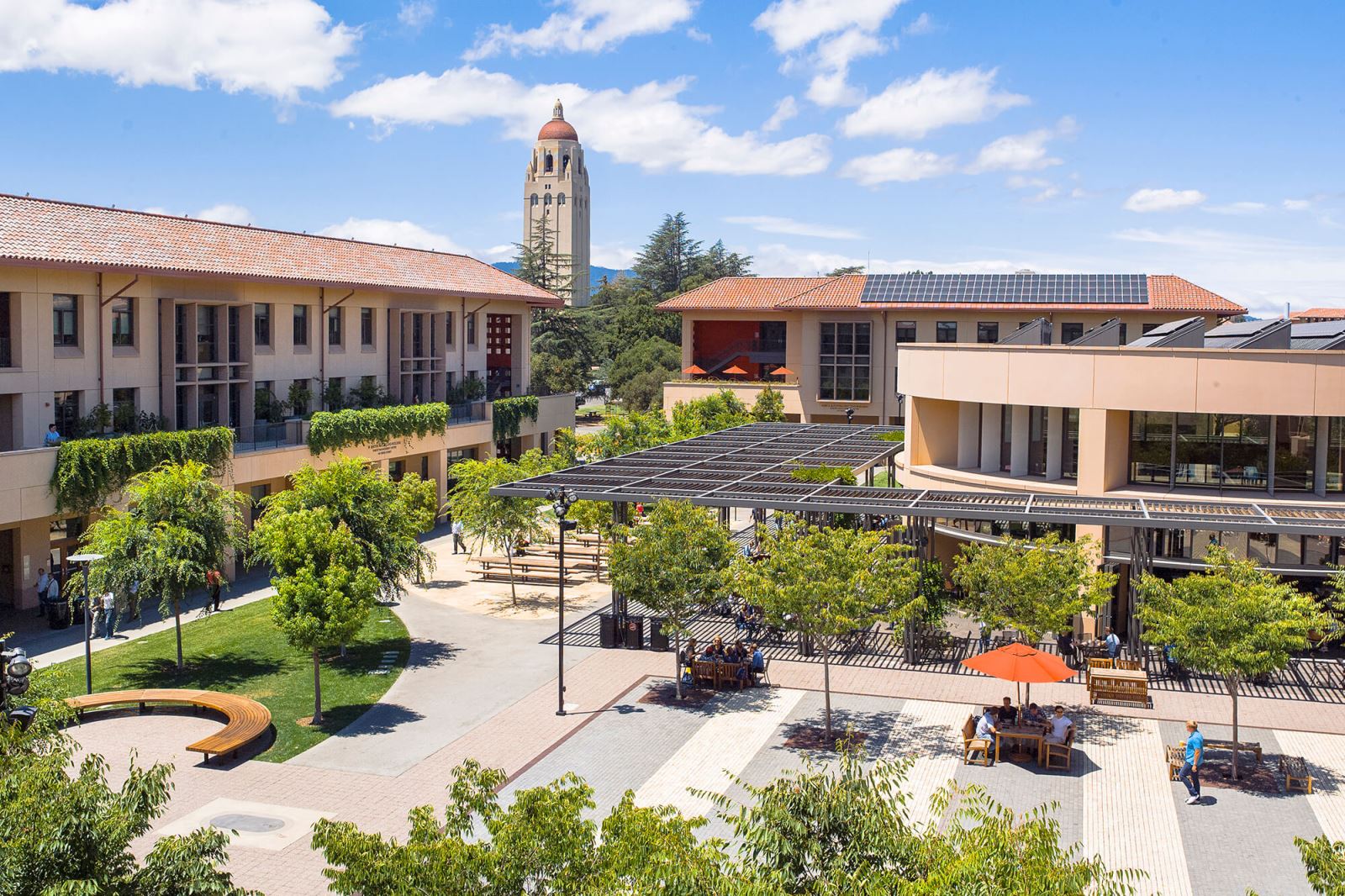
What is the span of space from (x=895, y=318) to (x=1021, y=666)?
48.6 meters

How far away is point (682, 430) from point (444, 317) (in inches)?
486

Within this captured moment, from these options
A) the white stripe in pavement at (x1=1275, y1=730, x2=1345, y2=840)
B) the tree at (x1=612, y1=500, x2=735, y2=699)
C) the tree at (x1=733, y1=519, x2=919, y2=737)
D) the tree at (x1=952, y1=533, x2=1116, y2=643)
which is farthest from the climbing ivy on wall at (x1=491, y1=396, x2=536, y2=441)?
the white stripe in pavement at (x1=1275, y1=730, x2=1345, y2=840)

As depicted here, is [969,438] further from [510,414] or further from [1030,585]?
[510,414]

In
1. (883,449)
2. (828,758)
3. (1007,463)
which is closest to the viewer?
(828,758)

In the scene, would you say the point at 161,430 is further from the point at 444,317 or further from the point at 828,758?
the point at 828,758

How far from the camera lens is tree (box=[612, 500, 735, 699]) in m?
24.9

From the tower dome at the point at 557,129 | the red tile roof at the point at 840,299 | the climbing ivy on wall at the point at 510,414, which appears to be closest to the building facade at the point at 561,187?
the tower dome at the point at 557,129

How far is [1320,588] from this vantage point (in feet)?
94.8

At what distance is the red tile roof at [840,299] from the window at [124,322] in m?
41.6

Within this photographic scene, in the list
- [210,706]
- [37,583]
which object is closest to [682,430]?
[37,583]

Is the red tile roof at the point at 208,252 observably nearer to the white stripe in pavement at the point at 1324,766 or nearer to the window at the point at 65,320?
the window at the point at 65,320

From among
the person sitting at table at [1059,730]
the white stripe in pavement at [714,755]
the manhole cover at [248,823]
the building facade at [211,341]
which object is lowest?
the manhole cover at [248,823]

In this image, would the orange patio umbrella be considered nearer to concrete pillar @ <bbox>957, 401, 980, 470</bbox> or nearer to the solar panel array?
concrete pillar @ <bbox>957, 401, 980, 470</bbox>

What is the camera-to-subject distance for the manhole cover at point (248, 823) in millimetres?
18138
